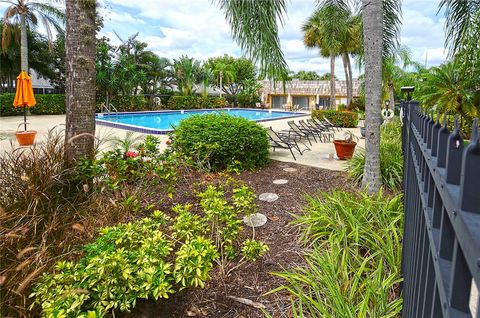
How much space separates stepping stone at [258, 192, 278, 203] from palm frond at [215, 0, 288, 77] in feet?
6.69

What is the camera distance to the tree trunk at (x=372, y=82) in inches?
193

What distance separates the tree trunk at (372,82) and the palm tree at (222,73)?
33.0m

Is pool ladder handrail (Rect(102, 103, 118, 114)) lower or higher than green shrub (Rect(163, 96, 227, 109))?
lower

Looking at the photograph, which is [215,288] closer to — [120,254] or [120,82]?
[120,254]

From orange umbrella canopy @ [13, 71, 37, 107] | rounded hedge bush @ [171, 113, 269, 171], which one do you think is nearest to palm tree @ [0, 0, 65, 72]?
orange umbrella canopy @ [13, 71, 37, 107]

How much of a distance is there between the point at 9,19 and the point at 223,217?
2178 centimetres

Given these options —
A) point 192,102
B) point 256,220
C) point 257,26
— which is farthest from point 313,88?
point 256,220

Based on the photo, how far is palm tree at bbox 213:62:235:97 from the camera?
37.6 metres

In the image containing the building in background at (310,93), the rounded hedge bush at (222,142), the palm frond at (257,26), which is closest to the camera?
the palm frond at (257,26)

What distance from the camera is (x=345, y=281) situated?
2676mm

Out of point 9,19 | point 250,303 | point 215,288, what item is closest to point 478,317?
point 250,303

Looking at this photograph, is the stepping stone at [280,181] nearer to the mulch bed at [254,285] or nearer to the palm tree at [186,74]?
the mulch bed at [254,285]

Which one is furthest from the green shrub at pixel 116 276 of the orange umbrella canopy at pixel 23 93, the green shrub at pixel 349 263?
the orange umbrella canopy at pixel 23 93

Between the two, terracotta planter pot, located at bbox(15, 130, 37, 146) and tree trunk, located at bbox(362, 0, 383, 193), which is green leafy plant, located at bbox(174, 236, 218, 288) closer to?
tree trunk, located at bbox(362, 0, 383, 193)
